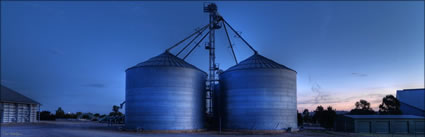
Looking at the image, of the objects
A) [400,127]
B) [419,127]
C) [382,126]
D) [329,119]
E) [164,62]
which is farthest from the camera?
[329,119]

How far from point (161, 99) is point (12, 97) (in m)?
37.3

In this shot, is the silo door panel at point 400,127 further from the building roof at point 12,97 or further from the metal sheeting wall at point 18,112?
the metal sheeting wall at point 18,112

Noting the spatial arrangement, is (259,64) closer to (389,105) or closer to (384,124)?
(384,124)

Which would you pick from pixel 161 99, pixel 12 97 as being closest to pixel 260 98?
pixel 161 99

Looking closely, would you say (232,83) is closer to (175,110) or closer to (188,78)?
(188,78)

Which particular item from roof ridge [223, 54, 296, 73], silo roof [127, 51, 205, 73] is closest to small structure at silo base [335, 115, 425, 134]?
roof ridge [223, 54, 296, 73]

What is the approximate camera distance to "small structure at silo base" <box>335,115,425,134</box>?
46.8 m

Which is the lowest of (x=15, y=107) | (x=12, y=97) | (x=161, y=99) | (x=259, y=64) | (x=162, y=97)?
(x=15, y=107)

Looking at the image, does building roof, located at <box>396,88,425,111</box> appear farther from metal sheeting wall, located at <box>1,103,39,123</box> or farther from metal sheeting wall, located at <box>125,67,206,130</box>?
metal sheeting wall, located at <box>1,103,39,123</box>

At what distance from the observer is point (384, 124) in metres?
47.6

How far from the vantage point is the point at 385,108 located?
7450 cm

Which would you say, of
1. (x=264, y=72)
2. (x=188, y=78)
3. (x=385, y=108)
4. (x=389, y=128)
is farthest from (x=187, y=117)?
(x=385, y=108)

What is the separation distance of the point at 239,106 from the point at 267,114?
4.05m

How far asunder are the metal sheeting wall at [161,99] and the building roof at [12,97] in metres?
29.1
